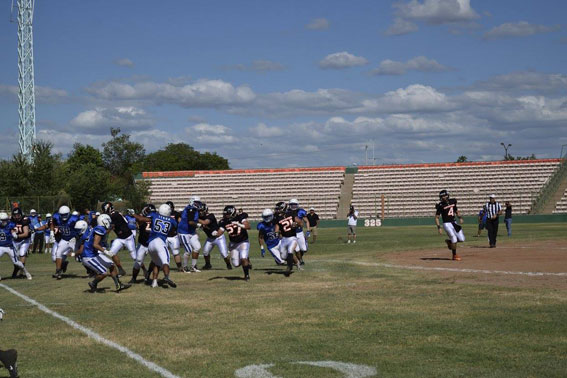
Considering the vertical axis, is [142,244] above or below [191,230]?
below

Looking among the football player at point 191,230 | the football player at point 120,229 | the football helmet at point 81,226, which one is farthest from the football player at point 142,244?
the football player at point 191,230

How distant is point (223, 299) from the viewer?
14.8 meters

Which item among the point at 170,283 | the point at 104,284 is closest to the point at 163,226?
the point at 170,283

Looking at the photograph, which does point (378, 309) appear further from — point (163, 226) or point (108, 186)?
point (108, 186)

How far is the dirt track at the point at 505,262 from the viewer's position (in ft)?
54.7

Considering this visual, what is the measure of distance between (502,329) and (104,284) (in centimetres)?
1134

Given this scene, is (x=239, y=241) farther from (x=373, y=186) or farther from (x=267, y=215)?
(x=373, y=186)

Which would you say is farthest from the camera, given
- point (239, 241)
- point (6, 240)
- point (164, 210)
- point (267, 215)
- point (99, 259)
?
point (6, 240)

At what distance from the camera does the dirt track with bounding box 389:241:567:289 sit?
54.7ft

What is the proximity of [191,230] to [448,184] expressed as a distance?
49.6m

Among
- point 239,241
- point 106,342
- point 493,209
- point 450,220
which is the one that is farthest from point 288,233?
point 493,209

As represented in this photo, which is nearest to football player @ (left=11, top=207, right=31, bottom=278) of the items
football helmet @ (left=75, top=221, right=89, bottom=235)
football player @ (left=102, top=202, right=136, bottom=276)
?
football helmet @ (left=75, top=221, right=89, bottom=235)

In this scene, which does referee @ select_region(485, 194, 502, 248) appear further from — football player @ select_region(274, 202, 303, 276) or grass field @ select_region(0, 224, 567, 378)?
football player @ select_region(274, 202, 303, 276)

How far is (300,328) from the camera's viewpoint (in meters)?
11.1
